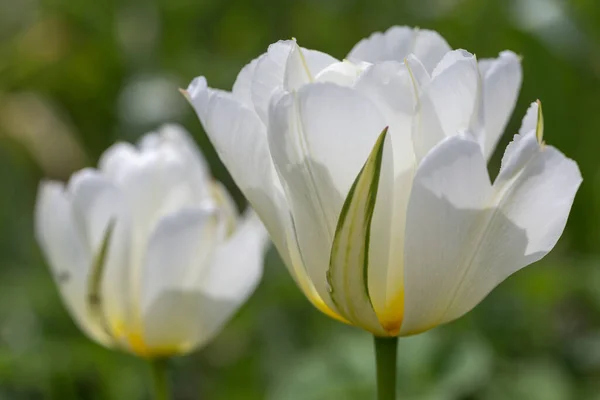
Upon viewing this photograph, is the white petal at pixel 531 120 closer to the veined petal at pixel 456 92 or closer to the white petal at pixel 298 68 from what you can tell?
the veined petal at pixel 456 92

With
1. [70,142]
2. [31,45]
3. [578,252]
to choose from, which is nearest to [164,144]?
[578,252]

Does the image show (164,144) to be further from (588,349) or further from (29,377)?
(588,349)

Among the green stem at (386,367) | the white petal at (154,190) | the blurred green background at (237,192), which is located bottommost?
the blurred green background at (237,192)

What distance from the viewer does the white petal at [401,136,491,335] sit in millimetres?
659

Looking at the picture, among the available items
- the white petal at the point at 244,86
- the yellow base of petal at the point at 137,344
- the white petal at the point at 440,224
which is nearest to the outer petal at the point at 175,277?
the yellow base of petal at the point at 137,344

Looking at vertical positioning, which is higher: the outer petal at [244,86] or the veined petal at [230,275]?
the outer petal at [244,86]

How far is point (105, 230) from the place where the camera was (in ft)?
3.51

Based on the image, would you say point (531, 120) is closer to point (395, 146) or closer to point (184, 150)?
point (395, 146)

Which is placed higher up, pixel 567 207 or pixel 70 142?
pixel 567 207

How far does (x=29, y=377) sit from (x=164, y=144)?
0.71 metres

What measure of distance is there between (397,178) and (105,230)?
450mm

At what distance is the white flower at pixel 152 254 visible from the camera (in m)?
1.04

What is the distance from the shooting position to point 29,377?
169cm

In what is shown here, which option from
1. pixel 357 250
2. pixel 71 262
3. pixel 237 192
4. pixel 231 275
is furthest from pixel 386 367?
pixel 237 192
